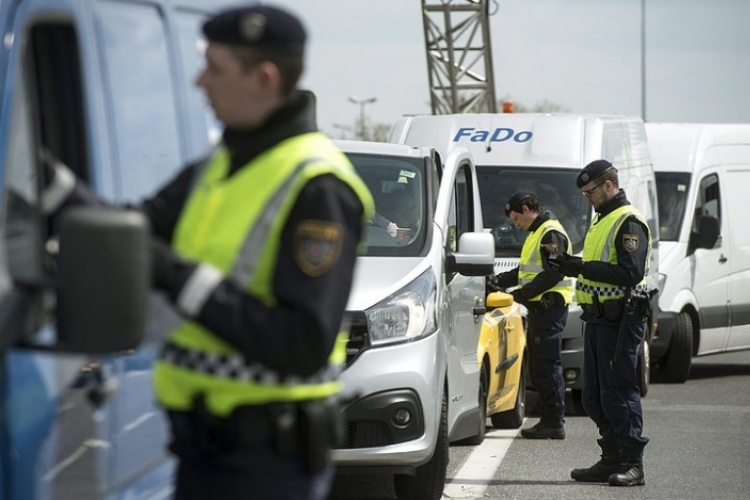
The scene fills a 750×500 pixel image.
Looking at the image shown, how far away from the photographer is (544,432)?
11570mm

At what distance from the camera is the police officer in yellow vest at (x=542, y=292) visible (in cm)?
1181

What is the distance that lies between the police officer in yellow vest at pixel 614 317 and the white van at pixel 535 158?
361 cm

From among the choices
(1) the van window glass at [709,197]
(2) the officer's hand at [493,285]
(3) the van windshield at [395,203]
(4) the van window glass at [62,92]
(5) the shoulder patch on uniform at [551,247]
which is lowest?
(1) the van window glass at [709,197]

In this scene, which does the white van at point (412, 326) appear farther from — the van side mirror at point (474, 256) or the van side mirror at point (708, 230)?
the van side mirror at point (708, 230)

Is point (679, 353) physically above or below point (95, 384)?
below

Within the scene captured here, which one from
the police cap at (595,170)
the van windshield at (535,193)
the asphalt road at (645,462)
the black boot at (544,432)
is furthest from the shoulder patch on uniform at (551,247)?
the police cap at (595,170)

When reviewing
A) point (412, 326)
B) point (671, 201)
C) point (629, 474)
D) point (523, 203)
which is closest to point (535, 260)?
point (523, 203)

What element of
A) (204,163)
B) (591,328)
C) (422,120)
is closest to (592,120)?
(422,120)

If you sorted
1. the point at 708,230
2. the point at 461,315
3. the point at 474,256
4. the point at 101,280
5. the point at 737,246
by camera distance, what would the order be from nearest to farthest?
the point at 101,280, the point at 474,256, the point at 461,315, the point at 708,230, the point at 737,246

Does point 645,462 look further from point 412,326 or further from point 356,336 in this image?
point 356,336

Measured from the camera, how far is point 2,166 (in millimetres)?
3223

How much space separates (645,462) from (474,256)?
2360 mm

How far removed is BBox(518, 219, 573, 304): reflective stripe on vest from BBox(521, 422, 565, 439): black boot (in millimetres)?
1001

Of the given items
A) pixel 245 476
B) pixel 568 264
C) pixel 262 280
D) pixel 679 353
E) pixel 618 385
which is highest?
pixel 262 280
